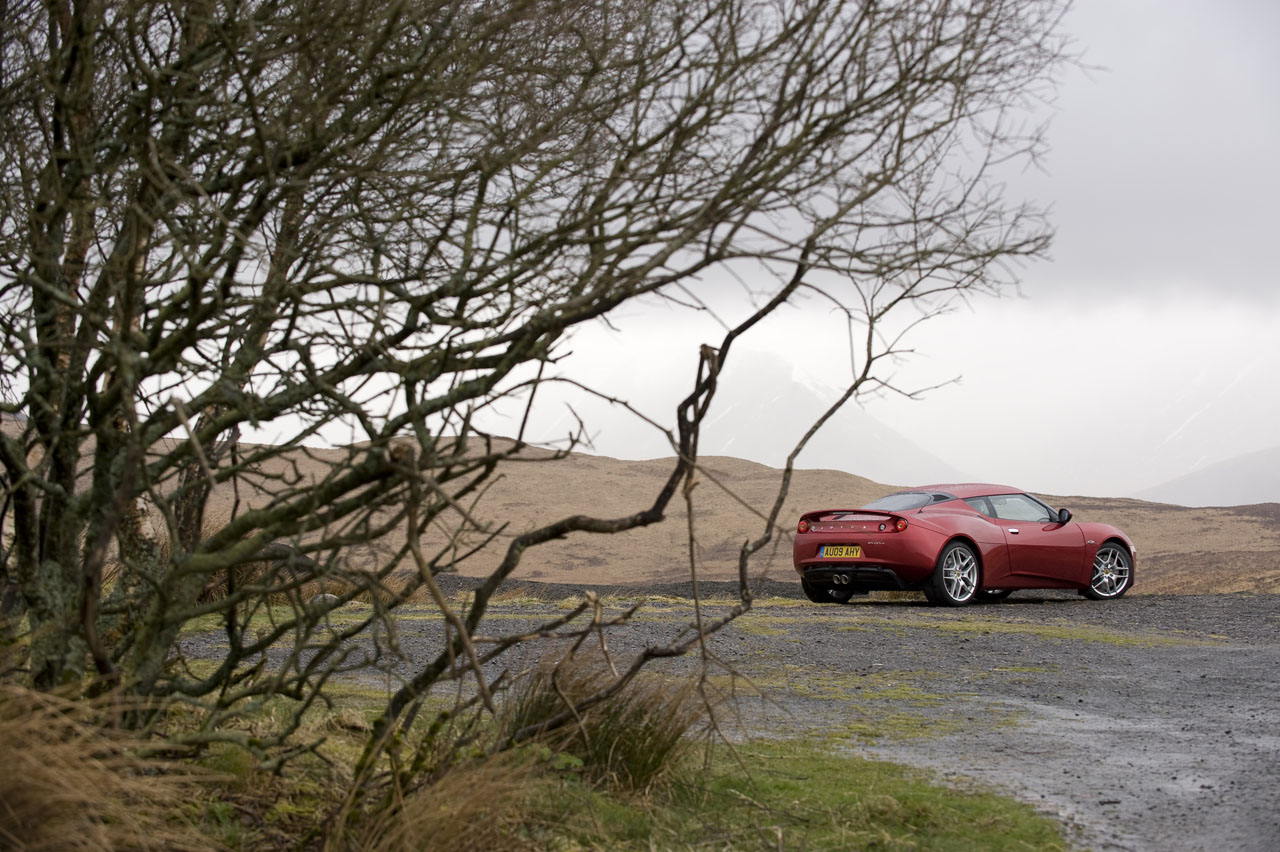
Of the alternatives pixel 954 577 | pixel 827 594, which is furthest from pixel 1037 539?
pixel 827 594

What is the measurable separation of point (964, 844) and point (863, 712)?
2.69 meters

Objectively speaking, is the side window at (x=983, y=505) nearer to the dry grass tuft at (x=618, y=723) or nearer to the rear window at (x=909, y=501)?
the rear window at (x=909, y=501)

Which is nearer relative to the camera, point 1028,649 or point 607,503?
point 1028,649

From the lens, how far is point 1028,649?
986cm

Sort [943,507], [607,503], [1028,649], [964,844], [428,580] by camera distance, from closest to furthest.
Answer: [428,580] → [964,844] → [1028,649] → [943,507] → [607,503]

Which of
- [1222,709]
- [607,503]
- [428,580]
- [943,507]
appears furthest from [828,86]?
[607,503]

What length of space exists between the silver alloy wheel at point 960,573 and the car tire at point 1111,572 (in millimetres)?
2141

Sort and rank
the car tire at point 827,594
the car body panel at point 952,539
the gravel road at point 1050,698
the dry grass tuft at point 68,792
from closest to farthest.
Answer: the dry grass tuft at point 68,792 < the gravel road at point 1050,698 < the car body panel at point 952,539 < the car tire at point 827,594

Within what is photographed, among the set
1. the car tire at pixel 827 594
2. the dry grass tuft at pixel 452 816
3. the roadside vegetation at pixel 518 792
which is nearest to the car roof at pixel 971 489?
the car tire at pixel 827 594

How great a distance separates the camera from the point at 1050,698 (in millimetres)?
7484

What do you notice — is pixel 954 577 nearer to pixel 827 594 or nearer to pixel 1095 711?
pixel 827 594

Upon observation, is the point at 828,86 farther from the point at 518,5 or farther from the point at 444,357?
the point at 444,357

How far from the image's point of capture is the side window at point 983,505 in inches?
570

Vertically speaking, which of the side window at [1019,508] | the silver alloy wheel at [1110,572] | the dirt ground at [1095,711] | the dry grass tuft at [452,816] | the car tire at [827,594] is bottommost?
the dirt ground at [1095,711]
